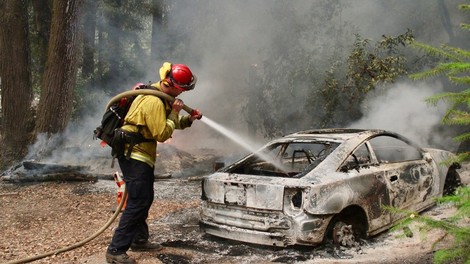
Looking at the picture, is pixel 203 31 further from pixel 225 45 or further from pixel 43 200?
pixel 43 200

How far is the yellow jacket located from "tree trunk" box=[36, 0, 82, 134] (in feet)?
19.9

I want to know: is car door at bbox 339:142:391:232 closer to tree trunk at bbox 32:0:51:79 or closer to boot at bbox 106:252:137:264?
boot at bbox 106:252:137:264

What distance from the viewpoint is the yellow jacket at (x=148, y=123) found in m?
4.28

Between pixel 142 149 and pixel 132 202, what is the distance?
55 centimetres

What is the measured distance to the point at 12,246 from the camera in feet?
16.6

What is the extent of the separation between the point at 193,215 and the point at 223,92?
41.4 feet

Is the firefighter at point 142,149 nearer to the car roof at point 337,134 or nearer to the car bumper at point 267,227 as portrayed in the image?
the car bumper at point 267,227

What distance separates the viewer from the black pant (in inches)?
172

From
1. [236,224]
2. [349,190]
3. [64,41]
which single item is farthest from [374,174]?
[64,41]

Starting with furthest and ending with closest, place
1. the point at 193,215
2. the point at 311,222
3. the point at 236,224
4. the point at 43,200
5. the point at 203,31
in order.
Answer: the point at 203,31 → the point at 43,200 → the point at 193,215 → the point at 236,224 → the point at 311,222

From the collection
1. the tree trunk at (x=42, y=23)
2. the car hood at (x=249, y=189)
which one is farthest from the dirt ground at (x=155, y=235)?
the tree trunk at (x=42, y=23)

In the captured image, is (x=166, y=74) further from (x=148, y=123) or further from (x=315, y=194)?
(x=315, y=194)

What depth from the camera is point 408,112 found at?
9633 millimetres

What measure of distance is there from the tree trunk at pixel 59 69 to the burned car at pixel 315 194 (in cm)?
609
